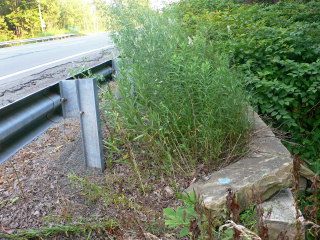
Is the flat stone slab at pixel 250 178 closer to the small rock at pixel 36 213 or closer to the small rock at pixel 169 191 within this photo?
the small rock at pixel 169 191

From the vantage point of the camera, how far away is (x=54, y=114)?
2.58 meters

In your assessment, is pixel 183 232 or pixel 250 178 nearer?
pixel 183 232

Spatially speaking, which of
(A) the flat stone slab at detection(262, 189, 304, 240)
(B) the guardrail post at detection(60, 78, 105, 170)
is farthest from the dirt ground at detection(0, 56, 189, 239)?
(A) the flat stone slab at detection(262, 189, 304, 240)

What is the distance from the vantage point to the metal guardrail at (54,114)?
198 cm

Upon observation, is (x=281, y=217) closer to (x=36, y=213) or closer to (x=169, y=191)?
(x=169, y=191)

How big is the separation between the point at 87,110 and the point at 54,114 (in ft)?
1.02

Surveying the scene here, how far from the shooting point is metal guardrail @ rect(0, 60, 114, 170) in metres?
1.98

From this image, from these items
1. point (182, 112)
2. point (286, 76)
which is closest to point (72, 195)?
point (182, 112)

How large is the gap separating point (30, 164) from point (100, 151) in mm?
735

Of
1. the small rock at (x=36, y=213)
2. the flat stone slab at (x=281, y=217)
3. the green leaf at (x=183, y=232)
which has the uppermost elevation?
the green leaf at (x=183, y=232)

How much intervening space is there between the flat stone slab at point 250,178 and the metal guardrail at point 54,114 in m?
0.99

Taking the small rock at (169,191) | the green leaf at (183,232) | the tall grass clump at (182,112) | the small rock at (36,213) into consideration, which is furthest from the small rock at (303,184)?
the small rock at (36,213)

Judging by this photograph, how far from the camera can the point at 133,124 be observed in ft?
9.59

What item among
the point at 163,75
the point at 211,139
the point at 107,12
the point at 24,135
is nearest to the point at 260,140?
the point at 211,139
